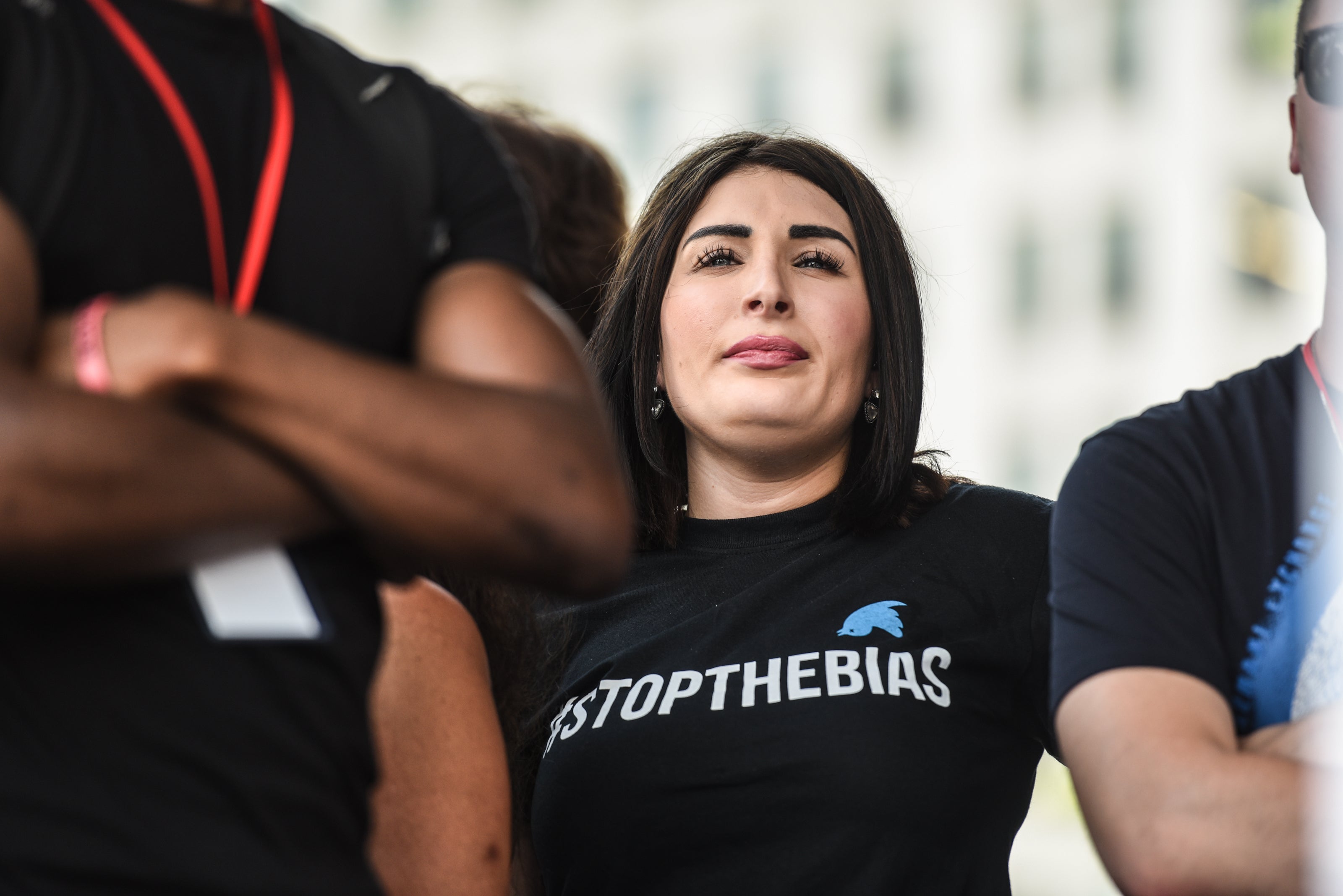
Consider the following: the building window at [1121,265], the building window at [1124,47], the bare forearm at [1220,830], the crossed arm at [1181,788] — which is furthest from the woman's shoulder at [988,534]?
the building window at [1124,47]

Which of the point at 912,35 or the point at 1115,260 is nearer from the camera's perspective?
the point at 1115,260

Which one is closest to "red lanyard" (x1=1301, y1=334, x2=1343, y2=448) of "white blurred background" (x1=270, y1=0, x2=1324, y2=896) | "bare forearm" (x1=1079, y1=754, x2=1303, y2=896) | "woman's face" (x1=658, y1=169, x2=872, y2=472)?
"bare forearm" (x1=1079, y1=754, x2=1303, y2=896)

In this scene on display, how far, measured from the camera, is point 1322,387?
2.04 meters

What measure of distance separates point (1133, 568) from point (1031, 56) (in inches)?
890

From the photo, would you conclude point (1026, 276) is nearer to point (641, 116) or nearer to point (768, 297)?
point (641, 116)

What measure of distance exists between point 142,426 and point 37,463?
8 cm

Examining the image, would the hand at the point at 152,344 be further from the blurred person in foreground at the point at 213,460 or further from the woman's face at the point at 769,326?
the woman's face at the point at 769,326

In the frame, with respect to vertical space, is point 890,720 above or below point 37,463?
below

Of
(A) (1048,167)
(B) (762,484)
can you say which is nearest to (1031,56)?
(A) (1048,167)

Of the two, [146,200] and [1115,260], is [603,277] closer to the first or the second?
[146,200]

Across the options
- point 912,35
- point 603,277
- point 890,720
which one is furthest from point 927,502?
point 912,35

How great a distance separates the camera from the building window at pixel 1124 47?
870 inches

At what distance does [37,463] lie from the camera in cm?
113

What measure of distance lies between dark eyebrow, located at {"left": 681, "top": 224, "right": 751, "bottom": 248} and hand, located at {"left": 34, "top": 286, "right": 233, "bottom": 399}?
70.6 inches
